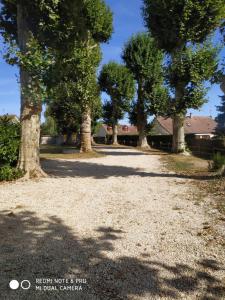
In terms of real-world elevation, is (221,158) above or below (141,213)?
above

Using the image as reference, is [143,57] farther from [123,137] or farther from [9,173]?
[9,173]

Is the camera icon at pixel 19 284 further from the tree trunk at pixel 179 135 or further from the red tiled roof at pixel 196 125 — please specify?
the red tiled roof at pixel 196 125

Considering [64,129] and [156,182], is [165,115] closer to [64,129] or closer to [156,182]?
[156,182]

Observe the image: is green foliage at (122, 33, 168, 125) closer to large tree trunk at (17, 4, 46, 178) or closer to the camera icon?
large tree trunk at (17, 4, 46, 178)

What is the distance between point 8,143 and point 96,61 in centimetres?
1736

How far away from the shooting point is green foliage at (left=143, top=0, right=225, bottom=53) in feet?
68.9

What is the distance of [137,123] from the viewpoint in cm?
4231

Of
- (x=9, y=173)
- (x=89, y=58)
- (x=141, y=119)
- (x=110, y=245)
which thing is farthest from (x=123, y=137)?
(x=110, y=245)

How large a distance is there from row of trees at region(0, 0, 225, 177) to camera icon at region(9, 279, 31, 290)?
8397 mm

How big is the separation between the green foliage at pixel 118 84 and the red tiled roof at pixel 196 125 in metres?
24.4

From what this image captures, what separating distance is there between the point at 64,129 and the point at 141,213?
38468mm

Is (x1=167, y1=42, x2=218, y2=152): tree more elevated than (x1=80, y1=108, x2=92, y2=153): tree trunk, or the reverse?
(x1=167, y1=42, x2=218, y2=152): tree

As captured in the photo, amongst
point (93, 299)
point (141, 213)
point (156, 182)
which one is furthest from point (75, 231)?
point (156, 182)

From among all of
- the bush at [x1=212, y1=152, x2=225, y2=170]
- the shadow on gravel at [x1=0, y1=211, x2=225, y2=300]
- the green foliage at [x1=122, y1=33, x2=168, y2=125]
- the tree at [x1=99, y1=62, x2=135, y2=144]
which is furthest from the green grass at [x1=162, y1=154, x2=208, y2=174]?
the tree at [x1=99, y1=62, x2=135, y2=144]
